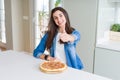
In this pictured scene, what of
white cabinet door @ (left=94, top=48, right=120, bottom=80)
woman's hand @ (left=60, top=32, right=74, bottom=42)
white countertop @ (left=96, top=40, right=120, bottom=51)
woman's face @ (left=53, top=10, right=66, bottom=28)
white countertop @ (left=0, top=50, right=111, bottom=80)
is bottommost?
white cabinet door @ (left=94, top=48, right=120, bottom=80)

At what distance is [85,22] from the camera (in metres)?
2.85

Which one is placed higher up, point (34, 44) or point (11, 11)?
point (11, 11)

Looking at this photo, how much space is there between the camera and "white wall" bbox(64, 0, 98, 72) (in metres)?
2.77

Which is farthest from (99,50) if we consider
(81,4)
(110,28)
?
(81,4)

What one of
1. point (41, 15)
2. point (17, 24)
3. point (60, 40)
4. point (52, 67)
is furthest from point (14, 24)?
point (52, 67)

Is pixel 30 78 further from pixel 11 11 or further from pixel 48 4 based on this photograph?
pixel 11 11

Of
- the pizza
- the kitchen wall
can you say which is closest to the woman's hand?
the pizza

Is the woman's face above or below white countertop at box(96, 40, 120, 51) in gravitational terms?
above

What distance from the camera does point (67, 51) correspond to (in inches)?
77.8

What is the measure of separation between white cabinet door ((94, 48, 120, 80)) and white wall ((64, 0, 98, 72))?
9 cm

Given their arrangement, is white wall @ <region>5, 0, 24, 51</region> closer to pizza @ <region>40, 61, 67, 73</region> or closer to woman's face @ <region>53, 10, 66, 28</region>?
woman's face @ <region>53, 10, 66, 28</region>

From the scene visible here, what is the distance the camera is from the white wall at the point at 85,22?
2.77 m

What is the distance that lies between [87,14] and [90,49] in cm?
51

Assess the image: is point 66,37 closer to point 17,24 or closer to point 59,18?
point 59,18
